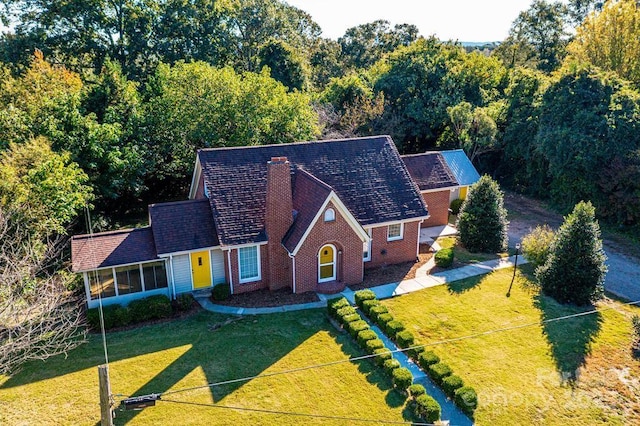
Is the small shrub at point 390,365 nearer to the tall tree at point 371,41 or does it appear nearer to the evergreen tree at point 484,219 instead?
the evergreen tree at point 484,219

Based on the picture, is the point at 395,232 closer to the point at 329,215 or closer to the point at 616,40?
the point at 329,215

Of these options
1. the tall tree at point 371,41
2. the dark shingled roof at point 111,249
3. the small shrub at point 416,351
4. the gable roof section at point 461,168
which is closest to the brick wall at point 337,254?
the small shrub at point 416,351

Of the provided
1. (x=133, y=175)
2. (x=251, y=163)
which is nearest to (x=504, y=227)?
(x=251, y=163)

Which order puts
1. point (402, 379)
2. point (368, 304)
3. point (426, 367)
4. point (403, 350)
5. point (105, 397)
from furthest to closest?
point (368, 304) < point (403, 350) < point (426, 367) < point (402, 379) < point (105, 397)

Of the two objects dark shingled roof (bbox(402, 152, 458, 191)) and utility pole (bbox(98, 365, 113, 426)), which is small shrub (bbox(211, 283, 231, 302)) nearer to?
utility pole (bbox(98, 365, 113, 426))

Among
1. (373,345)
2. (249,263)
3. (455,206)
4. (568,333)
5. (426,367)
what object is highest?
(455,206)

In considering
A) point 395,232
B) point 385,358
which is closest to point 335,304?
point 385,358

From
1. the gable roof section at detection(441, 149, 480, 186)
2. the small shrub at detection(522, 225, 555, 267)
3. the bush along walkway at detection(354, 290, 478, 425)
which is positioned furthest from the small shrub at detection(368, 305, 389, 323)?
the gable roof section at detection(441, 149, 480, 186)
